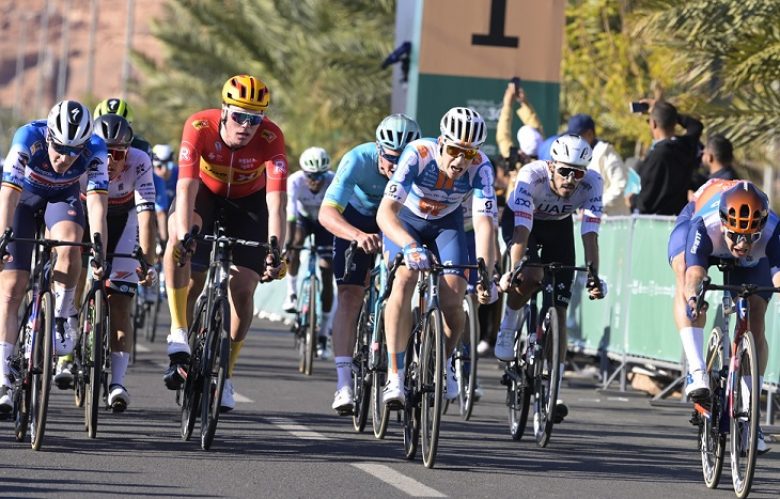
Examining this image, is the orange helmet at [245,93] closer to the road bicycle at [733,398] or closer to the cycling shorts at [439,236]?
the cycling shorts at [439,236]

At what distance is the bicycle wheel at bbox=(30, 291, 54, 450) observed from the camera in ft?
31.9

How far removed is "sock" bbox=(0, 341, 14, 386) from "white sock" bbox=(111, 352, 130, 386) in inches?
38.1

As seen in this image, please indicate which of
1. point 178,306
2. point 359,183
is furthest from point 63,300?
point 359,183

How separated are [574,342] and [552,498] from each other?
30.2 ft

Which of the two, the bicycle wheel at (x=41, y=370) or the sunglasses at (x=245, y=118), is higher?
the sunglasses at (x=245, y=118)

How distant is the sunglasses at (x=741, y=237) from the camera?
9.60 meters

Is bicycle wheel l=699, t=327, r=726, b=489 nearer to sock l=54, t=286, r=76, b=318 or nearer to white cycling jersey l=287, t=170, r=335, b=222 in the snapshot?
sock l=54, t=286, r=76, b=318

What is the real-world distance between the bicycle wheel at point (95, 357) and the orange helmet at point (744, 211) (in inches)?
142

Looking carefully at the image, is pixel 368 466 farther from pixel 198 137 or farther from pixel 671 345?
pixel 671 345

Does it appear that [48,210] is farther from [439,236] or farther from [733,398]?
[733,398]

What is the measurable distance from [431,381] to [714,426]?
1.55m

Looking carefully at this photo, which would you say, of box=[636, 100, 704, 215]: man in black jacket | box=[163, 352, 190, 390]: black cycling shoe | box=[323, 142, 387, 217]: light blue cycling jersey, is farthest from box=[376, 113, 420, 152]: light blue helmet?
box=[636, 100, 704, 215]: man in black jacket

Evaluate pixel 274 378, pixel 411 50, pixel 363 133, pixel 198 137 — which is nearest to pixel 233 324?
pixel 198 137

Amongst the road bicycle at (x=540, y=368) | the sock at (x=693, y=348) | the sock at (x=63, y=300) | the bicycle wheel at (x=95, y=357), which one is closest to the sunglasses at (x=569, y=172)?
the road bicycle at (x=540, y=368)
